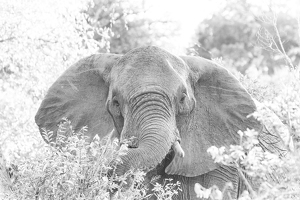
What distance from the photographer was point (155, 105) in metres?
6.40

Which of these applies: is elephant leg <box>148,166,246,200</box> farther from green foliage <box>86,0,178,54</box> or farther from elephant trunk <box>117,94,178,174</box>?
green foliage <box>86,0,178,54</box>

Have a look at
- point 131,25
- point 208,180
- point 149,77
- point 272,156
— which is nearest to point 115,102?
point 149,77

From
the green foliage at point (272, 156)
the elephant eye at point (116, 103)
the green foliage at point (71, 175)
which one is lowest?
the elephant eye at point (116, 103)

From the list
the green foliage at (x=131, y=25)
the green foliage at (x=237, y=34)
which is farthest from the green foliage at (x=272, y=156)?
the green foliage at (x=237, y=34)

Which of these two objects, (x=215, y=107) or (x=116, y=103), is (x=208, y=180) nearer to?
(x=215, y=107)

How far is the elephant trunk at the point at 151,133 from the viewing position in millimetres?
6059

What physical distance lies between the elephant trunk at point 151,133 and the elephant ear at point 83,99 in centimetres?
71

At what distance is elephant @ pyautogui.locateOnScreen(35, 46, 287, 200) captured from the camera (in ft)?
20.9

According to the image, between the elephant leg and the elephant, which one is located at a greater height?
the elephant

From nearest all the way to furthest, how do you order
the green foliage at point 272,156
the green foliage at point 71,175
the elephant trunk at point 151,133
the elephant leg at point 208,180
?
the green foliage at point 272,156
the green foliage at point 71,175
the elephant trunk at point 151,133
the elephant leg at point 208,180

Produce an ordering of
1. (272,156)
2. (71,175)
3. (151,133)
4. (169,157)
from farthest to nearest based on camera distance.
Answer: (169,157)
(151,133)
(71,175)
(272,156)

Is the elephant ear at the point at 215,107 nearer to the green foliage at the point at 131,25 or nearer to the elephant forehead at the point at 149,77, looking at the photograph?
the elephant forehead at the point at 149,77

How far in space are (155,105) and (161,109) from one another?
5 centimetres

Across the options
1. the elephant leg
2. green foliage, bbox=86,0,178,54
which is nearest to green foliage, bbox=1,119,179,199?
the elephant leg
